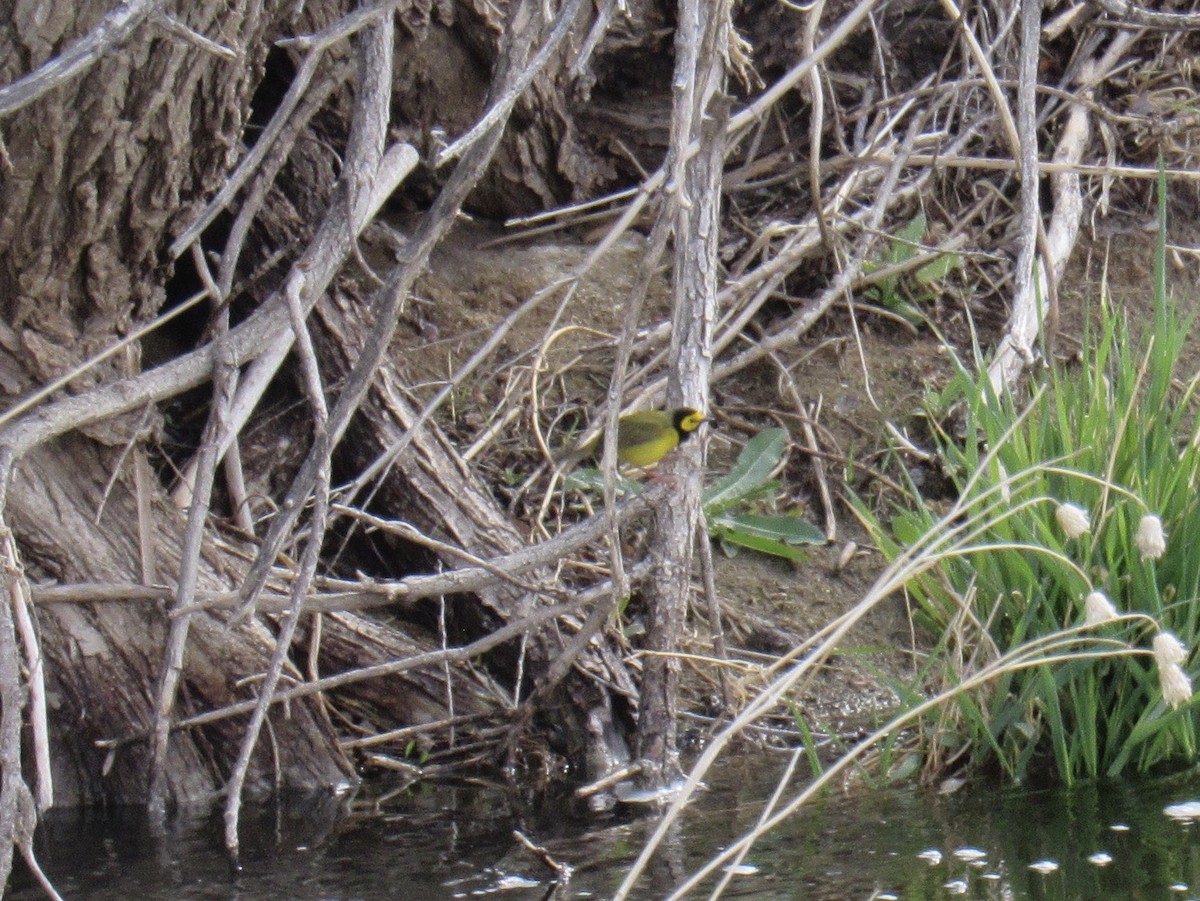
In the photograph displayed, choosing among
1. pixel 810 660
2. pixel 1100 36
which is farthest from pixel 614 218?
pixel 810 660

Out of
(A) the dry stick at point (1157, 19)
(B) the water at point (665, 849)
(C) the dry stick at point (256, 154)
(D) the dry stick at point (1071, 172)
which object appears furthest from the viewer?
(D) the dry stick at point (1071, 172)

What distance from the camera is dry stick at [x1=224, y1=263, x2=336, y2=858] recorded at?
11.7 ft

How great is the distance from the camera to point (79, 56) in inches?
110

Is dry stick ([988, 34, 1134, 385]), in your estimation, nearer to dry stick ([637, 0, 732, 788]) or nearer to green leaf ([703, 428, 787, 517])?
green leaf ([703, 428, 787, 517])

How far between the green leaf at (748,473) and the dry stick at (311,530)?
6.83 feet

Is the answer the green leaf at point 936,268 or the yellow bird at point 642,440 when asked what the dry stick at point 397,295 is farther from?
the green leaf at point 936,268

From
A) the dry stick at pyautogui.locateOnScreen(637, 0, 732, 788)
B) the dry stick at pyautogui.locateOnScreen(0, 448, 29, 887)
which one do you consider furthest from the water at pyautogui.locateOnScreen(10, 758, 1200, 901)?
the dry stick at pyautogui.locateOnScreen(0, 448, 29, 887)

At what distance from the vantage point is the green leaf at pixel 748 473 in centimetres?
570

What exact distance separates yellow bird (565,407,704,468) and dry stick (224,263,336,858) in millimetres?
1076

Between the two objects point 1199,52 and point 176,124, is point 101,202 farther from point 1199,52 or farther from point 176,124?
point 1199,52

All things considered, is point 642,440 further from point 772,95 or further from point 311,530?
point 772,95

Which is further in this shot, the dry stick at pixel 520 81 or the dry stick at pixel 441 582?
the dry stick at pixel 441 582

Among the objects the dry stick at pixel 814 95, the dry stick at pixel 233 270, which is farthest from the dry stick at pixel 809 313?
the dry stick at pixel 233 270

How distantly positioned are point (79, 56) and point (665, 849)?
7.29 feet
